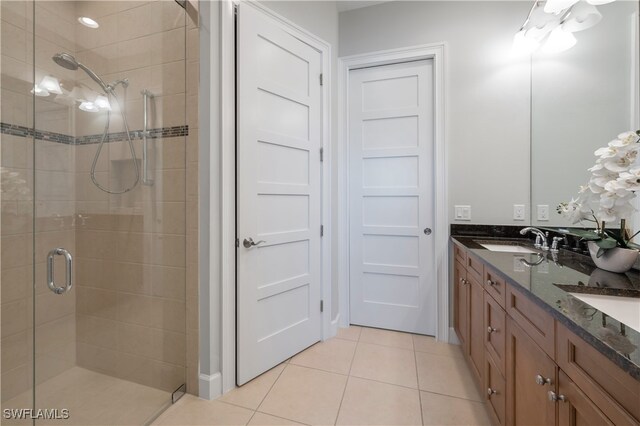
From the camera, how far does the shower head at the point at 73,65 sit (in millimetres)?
1527

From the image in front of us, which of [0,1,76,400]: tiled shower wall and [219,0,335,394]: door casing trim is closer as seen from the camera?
[0,1,76,400]: tiled shower wall

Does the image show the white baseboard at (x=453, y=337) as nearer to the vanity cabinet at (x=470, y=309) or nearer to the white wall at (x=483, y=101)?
the vanity cabinet at (x=470, y=309)

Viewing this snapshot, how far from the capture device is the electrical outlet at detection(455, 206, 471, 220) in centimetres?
229

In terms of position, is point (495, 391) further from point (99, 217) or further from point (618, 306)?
point (99, 217)

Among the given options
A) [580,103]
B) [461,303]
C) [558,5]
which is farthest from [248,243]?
[558,5]

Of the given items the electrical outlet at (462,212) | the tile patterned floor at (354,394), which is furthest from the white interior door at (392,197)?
the tile patterned floor at (354,394)

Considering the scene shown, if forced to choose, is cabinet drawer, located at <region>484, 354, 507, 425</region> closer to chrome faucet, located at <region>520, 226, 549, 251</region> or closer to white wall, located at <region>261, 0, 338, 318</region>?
chrome faucet, located at <region>520, 226, 549, 251</region>

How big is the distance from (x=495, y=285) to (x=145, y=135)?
2114 millimetres

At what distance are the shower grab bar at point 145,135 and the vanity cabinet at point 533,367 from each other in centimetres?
198

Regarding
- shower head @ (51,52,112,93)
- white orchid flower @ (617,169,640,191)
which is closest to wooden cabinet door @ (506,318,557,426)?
white orchid flower @ (617,169,640,191)

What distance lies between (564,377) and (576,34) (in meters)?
2.12

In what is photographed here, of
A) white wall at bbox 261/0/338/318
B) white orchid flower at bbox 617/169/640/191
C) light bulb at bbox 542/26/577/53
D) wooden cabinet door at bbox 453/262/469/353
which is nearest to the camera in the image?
white orchid flower at bbox 617/169/640/191

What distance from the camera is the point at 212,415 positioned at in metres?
1.50

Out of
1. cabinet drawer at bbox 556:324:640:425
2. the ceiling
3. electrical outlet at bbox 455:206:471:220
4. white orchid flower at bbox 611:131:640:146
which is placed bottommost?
cabinet drawer at bbox 556:324:640:425
